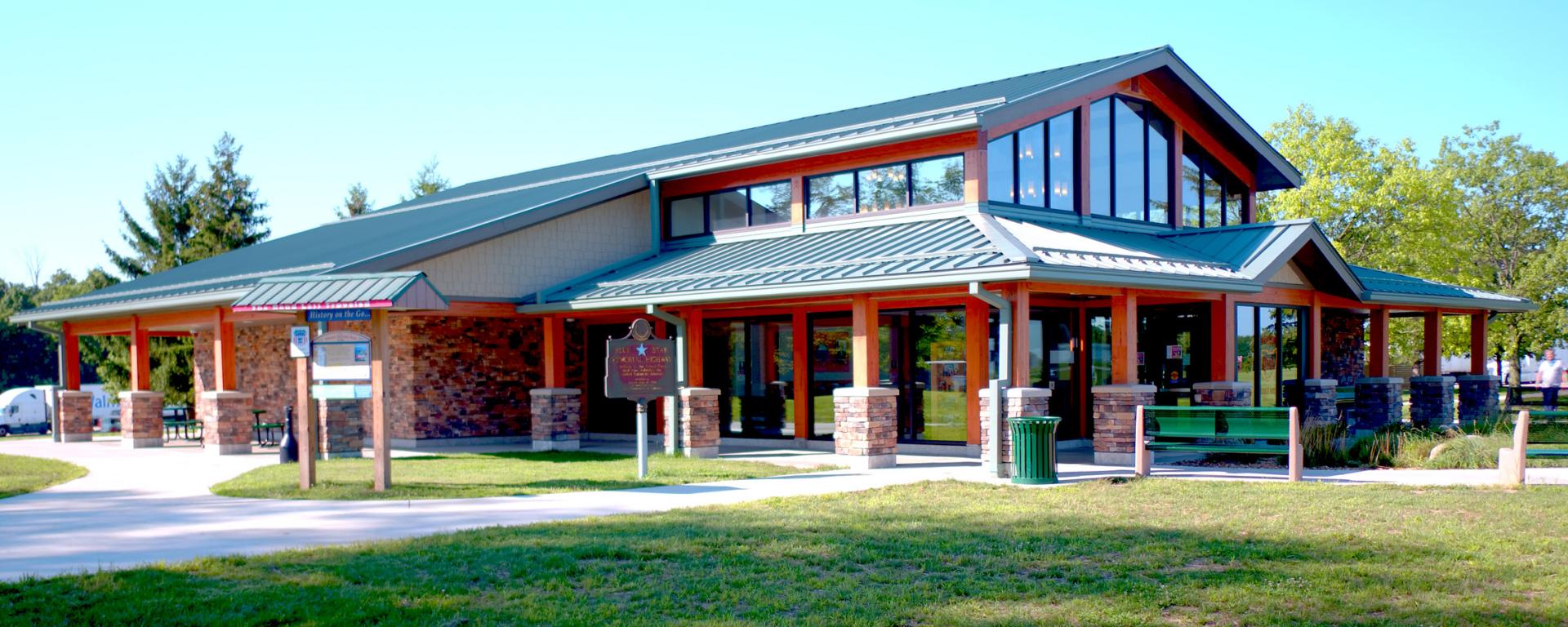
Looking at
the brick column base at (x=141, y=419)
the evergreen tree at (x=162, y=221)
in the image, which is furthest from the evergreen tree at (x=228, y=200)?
the brick column base at (x=141, y=419)

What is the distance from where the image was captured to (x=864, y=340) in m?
16.1

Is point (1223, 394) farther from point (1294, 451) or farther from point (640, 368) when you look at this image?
point (640, 368)

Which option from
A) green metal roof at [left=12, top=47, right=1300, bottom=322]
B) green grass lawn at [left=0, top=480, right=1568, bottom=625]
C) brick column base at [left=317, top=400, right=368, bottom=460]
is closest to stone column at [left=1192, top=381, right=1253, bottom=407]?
green metal roof at [left=12, top=47, right=1300, bottom=322]

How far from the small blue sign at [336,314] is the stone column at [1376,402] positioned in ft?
55.1

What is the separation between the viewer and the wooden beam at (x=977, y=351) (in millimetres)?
17141

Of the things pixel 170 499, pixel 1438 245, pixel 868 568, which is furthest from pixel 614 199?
pixel 1438 245

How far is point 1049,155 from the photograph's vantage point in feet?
61.6

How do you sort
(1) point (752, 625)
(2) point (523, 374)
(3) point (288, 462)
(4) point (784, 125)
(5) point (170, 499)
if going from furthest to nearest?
(4) point (784, 125), (2) point (523, 374), (3) point (288, 462), (5) point (170, 499), (1) point (752, 625)

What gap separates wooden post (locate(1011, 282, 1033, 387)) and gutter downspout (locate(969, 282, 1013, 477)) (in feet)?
0.44

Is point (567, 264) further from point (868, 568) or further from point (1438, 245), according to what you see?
point (1438, 245)

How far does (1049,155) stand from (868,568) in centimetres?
1167

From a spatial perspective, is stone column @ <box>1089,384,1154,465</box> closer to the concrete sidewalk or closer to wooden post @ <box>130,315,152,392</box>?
the concrete sidewalk

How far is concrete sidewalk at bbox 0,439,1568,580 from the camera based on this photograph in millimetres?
9703

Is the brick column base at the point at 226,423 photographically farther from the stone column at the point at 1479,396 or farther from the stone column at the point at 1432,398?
the stone column at the point at 1479,396
